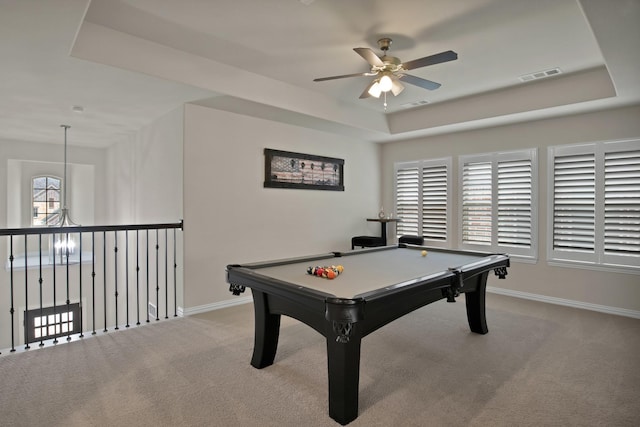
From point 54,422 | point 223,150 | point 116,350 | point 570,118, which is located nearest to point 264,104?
point 223,150

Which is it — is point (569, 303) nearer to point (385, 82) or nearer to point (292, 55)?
point (385, 82)

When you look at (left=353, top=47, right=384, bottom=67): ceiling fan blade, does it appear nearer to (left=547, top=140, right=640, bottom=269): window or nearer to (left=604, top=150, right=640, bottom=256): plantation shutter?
(left=547, top=140, right=640, bottom=269): window

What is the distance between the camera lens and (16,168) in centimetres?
593

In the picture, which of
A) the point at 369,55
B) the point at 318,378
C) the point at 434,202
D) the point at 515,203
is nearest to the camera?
the point at 318,378

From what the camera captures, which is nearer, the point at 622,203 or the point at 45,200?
the point at 622,203

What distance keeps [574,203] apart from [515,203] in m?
0.67

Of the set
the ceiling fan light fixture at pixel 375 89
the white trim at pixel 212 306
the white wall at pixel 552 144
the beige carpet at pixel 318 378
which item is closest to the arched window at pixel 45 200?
the white trim at pixel 212 306

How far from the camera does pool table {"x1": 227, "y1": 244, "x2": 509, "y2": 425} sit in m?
1.96

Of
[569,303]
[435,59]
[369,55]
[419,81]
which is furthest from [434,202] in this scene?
[369,55]

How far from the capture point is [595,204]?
414cm

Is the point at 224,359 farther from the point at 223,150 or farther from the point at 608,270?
the point at 608,270

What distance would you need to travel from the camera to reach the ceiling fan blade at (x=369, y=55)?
2648 millimetres

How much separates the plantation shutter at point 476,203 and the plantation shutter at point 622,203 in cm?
133

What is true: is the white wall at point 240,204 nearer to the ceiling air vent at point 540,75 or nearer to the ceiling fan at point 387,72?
the ceiling fan at point 387,72
